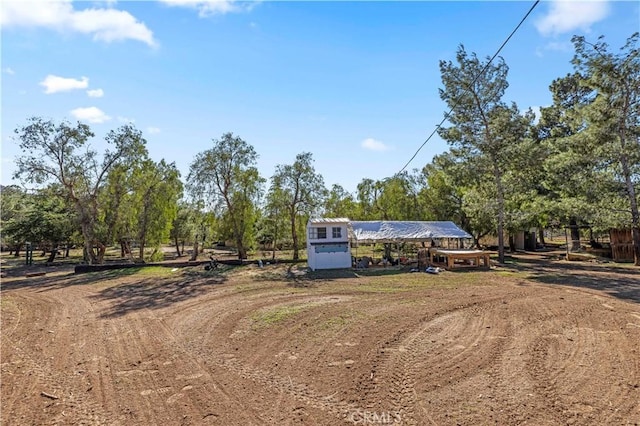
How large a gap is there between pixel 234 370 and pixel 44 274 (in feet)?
69.9

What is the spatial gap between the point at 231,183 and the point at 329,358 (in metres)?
22.1

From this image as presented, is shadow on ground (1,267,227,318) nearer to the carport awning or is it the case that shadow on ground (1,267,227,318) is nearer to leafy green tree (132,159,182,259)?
leafy green tree (132,159,182,259)

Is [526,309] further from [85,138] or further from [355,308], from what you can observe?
[85,138]

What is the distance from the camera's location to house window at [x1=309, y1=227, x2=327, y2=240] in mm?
21969

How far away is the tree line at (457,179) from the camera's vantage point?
17422 mm

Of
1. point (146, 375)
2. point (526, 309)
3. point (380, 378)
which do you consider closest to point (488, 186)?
point (526, 309)

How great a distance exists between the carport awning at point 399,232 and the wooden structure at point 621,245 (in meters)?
8.81

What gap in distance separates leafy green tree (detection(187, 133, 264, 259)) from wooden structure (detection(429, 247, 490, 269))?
13960 mm

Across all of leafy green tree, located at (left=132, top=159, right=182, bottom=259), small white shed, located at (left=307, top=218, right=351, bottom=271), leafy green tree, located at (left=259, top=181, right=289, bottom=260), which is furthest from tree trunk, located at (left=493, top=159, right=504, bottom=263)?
leafy green tree, located at (left=132, top=159, right=182, bottom=259)

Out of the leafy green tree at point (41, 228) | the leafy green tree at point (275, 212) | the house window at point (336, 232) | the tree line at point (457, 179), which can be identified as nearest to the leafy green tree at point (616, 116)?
the tree line at point (457, 179)

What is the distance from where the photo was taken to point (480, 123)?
22703mm

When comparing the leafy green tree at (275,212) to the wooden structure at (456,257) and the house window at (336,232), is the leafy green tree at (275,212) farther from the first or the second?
the wooden structure at (456,257)

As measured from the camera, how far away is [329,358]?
6.30 m

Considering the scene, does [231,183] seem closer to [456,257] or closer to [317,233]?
[317,233]
